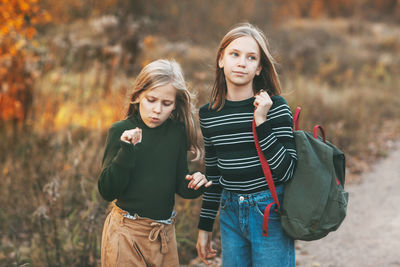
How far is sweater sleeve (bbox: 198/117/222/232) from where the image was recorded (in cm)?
229

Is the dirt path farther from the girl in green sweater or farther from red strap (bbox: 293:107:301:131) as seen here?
the girl in green sweater

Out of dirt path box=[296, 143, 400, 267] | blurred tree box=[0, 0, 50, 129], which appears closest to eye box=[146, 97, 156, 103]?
dirt path box=[296, 143, 400, 267]

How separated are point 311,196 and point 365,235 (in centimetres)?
283

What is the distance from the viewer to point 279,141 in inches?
81.8

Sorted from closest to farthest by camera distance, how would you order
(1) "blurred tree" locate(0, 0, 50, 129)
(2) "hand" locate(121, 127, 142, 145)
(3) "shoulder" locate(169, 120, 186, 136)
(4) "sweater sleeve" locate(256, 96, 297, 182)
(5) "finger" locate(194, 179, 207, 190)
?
1. (2) "hand" locate(121, 127, 142, 145)
2. (4) "sweater sleeve" locate(256, 96, 297, 182)
3. (5) "finger" locate(194, 179, 207, 190)
4. (3) "shoulder" locate(169, 120, 186, 136)
5. (1) "blurred tree" locate(0, 0, 50, 129)

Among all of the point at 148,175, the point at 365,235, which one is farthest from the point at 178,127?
the point at 365,235

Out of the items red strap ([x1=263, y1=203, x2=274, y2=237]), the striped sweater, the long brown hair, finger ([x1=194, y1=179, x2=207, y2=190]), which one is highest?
the long brown hair

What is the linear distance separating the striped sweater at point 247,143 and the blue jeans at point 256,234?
0.19 feet

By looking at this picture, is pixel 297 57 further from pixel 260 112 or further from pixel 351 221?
pixel 260 112

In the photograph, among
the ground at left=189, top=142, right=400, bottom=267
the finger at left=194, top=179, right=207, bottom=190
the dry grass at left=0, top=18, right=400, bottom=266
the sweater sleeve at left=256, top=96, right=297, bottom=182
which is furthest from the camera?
the ground at left=189, top=142, right=400, bottom=267

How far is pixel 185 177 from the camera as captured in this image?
2.16m

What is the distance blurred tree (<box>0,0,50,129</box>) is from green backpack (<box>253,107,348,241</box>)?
13.1ft

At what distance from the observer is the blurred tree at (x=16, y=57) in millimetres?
4879

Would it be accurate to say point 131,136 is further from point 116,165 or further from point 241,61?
point 241,61
